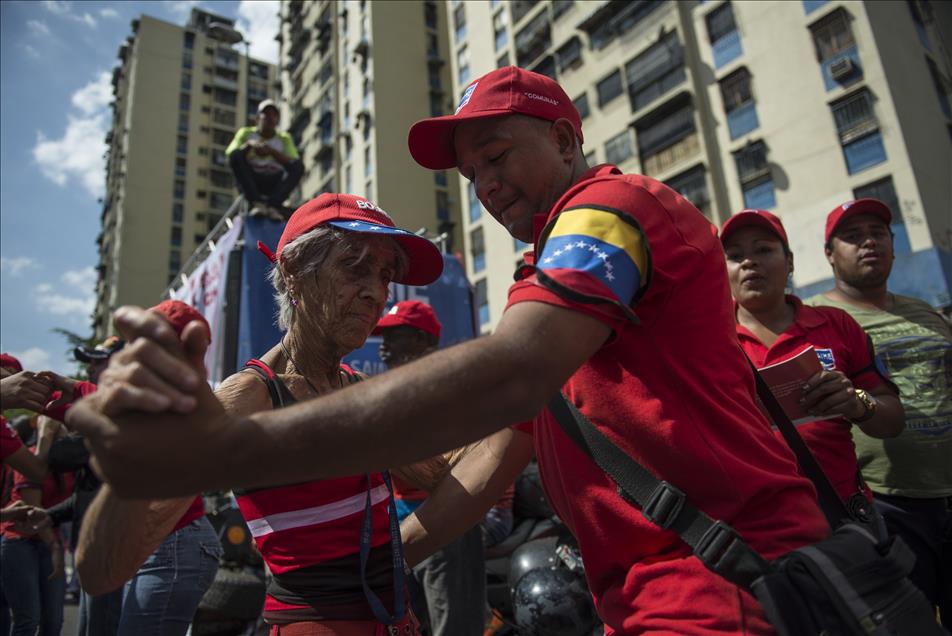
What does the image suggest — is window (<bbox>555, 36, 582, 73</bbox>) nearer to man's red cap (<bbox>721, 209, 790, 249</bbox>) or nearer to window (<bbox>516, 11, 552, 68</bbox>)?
window (<bbox>516, 11, 552, 68</bbox>)

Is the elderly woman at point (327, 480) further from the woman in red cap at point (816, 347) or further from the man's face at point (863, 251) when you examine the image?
the man's face at point (863, 251)

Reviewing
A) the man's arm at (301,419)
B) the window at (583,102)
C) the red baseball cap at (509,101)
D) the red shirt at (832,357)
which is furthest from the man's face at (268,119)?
the window at (583,102)

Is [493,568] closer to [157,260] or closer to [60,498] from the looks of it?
[60,498]

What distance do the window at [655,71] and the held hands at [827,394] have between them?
2374 cm

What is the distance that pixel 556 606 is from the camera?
12.6 ft

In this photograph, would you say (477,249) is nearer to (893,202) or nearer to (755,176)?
(755,176)

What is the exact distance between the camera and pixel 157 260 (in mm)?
53562

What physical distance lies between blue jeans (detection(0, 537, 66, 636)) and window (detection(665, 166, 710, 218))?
20.7 meters

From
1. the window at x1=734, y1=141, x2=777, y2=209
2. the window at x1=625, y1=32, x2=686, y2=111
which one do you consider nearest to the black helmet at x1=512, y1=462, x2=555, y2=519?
the window at x1=734, y1=141, x2=777, y2=209

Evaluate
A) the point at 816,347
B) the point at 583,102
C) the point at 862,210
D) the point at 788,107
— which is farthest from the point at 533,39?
the point at 816,347

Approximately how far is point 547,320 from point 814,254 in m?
20.6

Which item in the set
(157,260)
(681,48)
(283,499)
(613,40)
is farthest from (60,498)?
(157,260)

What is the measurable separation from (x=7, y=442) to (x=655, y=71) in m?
24.9

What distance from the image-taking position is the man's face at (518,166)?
1519mm
